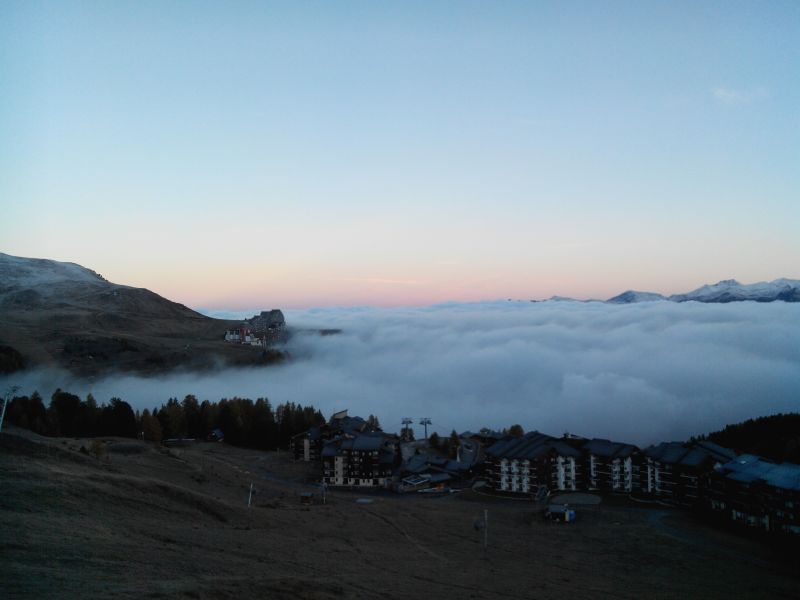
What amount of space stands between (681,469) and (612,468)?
9941 mm

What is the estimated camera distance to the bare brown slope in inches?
840

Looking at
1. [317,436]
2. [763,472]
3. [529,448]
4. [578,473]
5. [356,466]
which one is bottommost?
[356,466]

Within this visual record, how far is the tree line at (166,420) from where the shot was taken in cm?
7388

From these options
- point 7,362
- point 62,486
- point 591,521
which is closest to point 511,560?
point 591,521

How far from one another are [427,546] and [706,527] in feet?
86.9

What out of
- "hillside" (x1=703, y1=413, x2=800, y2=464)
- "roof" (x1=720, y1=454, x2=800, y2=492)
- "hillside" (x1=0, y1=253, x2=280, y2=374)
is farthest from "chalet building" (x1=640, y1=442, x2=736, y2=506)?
"hillside" (x1=0, y1=253, x2=280, y2=374)

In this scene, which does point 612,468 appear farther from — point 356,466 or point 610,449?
point 356,466

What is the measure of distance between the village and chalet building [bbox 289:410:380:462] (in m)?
0.15

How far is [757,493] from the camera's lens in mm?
47625

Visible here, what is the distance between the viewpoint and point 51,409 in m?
76.4

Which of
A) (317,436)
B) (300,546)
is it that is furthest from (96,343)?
(300,546)

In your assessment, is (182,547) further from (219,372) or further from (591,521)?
(219,372)

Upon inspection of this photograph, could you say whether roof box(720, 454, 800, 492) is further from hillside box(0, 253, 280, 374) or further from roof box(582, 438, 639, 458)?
hillside box(0, 253, 280, 374)

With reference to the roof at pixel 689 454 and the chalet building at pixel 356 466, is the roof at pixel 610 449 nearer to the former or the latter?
the roof at pixel 689 454
